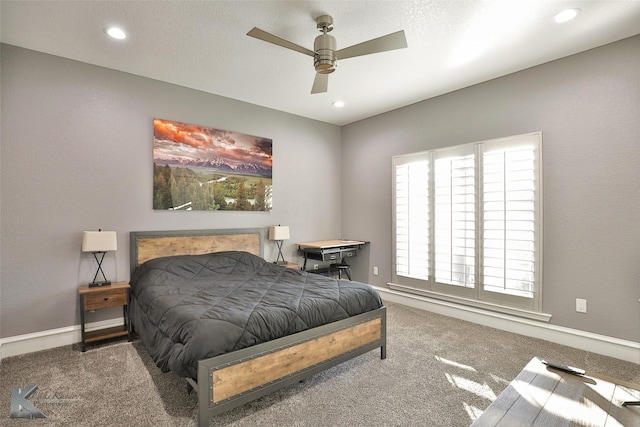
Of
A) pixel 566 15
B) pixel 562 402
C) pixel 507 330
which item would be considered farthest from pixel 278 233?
pixel 566 15

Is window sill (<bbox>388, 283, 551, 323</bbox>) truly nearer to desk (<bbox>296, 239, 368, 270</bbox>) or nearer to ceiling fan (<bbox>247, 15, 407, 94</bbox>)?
desk (<bbox>296, 239, 368, 270</bbox>)

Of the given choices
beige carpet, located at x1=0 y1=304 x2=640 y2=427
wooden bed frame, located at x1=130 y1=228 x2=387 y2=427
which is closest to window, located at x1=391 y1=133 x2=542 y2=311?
beige carpet, located at x1=0 y1=304 x2=640 y2=427

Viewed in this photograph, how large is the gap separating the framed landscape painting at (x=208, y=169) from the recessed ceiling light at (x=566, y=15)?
3455 millimetres

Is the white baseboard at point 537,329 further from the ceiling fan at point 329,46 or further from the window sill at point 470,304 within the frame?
the ceiling fan at point 329,46

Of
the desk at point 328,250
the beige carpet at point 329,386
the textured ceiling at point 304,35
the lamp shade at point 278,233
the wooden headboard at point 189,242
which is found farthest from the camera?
the desk at point 328,250

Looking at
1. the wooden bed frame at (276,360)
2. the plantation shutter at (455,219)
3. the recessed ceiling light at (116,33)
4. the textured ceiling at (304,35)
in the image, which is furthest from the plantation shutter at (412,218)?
the recessed ceiling light at (116,33)

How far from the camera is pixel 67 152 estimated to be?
10.5ft

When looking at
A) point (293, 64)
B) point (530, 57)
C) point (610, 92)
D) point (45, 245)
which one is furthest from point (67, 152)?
point (610, 92)

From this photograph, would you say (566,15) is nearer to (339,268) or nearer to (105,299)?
(339,268)

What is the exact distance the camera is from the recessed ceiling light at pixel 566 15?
2469mm

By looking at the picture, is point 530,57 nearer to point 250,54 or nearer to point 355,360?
point 250,54

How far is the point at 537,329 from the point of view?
338 cm

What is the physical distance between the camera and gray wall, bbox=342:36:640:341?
2871 mm

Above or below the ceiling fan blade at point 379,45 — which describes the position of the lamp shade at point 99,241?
below
